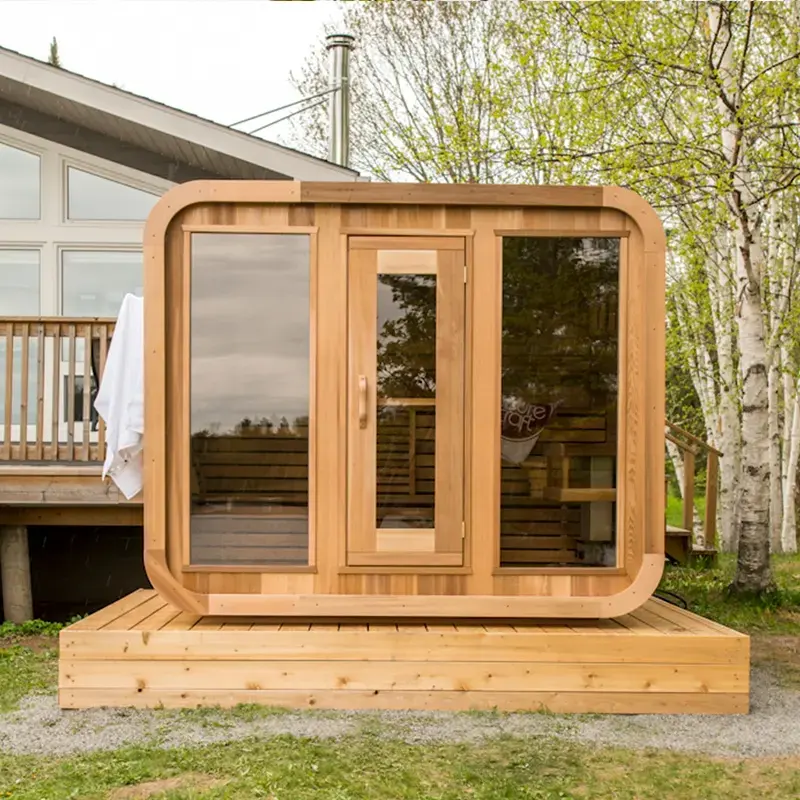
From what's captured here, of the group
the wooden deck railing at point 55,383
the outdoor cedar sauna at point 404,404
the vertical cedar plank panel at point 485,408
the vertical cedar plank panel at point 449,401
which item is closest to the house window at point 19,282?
the wooden deck railing at point 55,383

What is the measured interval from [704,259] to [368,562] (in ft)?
29.9

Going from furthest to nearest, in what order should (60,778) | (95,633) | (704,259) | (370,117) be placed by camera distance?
(370,117)
(704,259)
(95,633)
(60,778)

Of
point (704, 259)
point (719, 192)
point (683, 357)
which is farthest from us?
point (683, 357)

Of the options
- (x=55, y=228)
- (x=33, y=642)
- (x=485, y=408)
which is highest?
(x=55, y=228)

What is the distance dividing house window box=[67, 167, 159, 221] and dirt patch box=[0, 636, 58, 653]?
11.8ft

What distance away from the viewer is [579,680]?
16.2ft

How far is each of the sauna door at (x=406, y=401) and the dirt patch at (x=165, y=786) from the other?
144 cm

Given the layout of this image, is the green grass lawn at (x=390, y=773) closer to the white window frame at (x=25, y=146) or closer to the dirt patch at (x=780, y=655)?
the dirt patch at (x=780, y=655)

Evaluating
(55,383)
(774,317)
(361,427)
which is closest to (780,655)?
(361,427)

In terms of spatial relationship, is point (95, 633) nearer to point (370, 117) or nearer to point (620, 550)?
point (620, 550)

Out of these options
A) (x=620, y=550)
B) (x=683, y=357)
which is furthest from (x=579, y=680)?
(x=683, y=357)

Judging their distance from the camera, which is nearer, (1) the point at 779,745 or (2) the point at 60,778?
(2) the point at 60,778

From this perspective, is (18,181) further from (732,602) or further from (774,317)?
(774,317)

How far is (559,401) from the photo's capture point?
5.11 meters
